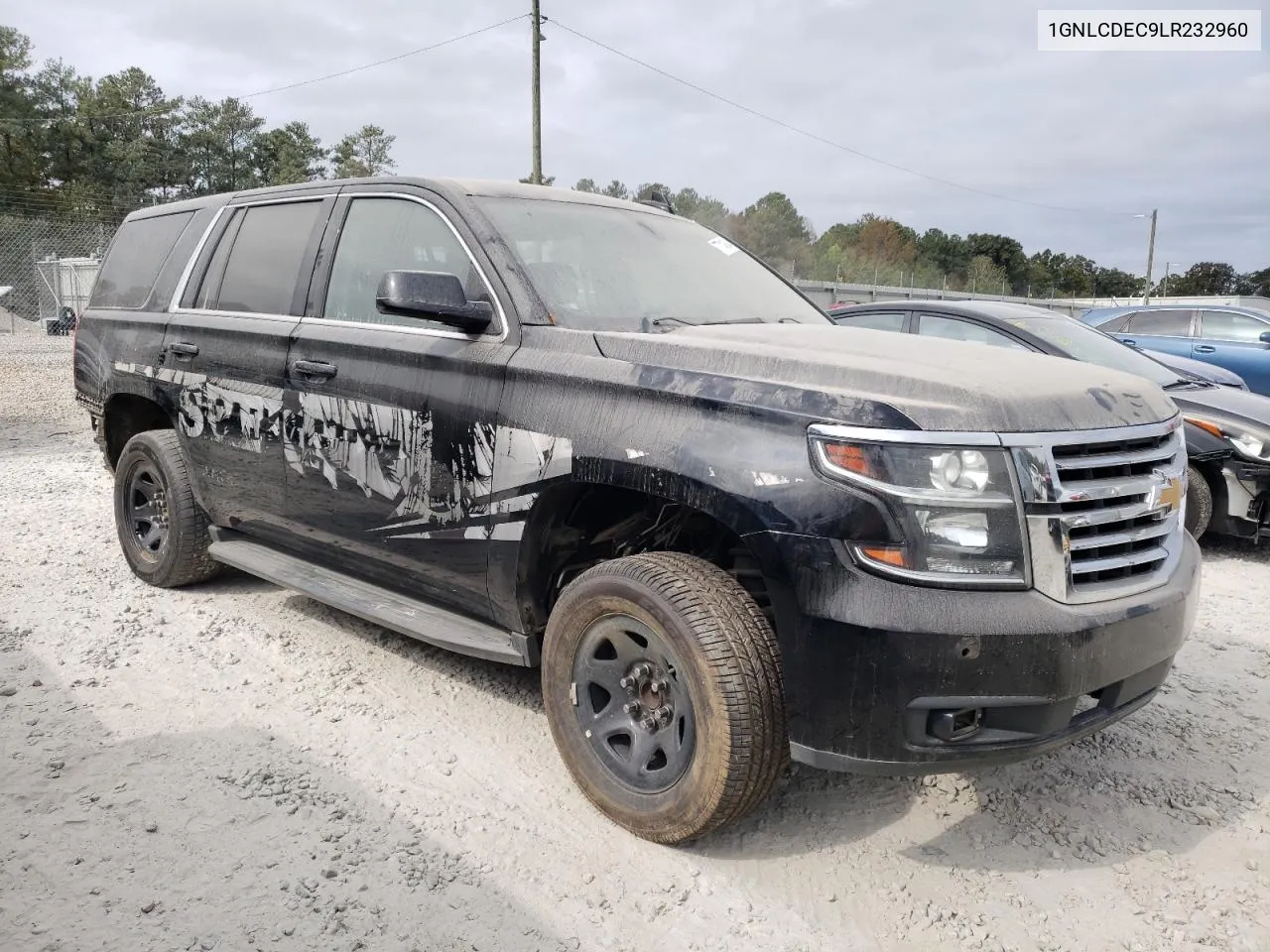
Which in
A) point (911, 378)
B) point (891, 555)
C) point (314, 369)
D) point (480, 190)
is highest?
point (480, 190)

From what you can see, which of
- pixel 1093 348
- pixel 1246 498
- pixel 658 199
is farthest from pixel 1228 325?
pixel 658 199

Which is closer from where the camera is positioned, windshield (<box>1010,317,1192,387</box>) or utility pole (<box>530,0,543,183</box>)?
windshield (<box>1010,317,1192,387</box>)

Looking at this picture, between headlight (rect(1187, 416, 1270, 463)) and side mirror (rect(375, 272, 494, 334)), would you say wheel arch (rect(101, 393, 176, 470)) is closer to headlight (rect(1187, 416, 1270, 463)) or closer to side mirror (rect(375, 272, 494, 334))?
side mirror (rect(375, 272, 494, 334))

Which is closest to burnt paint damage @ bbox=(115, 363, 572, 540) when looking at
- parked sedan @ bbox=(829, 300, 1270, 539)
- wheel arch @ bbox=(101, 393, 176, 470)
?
wheel arch @ bbox=(101, 393, 176, 470)

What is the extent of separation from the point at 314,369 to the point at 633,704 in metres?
1.91

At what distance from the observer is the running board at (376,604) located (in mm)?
3186

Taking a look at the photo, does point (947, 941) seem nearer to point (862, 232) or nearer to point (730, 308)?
point (730, 308)

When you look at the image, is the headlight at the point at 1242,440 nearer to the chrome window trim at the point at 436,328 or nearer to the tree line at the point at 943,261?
the chrome window trim at the point at 436,328

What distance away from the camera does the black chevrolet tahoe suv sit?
2311 mm

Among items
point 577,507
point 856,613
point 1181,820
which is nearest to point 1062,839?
point 1181,820

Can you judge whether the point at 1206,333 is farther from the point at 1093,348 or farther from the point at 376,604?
the point at 376,604

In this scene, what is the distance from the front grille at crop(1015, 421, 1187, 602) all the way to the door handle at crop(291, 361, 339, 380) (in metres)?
2.54

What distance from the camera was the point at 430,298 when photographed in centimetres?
307

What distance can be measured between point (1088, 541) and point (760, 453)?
0.86 metres
